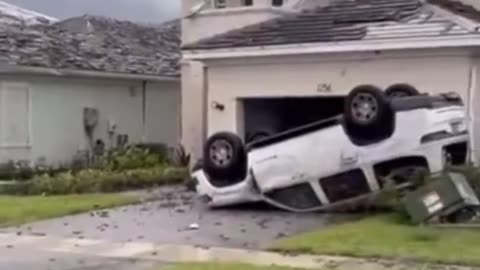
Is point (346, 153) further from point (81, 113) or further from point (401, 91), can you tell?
point (81, 113)

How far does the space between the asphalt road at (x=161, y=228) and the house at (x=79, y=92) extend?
285 inches

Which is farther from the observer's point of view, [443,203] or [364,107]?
[364,107]

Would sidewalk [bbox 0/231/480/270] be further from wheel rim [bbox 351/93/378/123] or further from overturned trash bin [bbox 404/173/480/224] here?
wheel rim [bbox 351/93/378/123]

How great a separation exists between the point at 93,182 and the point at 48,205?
308cm

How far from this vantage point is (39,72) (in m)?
25.9

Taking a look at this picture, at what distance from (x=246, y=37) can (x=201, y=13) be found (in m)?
3.78

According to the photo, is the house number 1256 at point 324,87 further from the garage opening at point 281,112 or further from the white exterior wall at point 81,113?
the white exterior wall at point 81,113

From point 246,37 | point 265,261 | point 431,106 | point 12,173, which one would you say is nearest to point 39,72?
point 12,173

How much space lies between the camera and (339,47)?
2030 cm

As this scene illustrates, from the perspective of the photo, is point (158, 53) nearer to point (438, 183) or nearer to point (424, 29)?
point (424, 29)

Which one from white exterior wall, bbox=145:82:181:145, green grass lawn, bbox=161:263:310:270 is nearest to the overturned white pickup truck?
green grass lawn, bbox=161:263:310:270

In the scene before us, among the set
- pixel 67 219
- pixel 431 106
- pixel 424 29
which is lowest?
pixel 67 219

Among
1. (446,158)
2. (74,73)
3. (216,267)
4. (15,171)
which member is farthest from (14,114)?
(216,267)

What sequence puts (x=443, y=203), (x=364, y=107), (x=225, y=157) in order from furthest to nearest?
(x=225, y=157) → (x=364, y=107) → (x=443, y=203)
